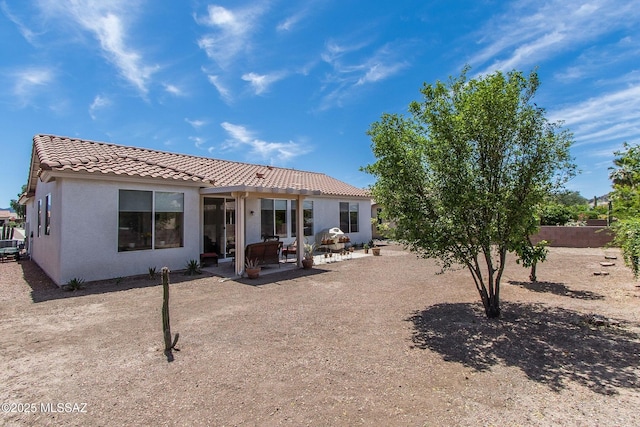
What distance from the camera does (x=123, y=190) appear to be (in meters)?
9.20

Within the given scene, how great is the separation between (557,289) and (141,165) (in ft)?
43.1

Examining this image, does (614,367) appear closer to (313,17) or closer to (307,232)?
(313,17)

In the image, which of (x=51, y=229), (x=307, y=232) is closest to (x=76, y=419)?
(x=51, y=229)

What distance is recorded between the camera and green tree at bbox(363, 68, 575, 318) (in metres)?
4.82

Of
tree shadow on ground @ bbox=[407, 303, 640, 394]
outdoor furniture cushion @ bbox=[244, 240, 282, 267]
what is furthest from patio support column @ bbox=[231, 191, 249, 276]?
tree shadow on ground @ bbox=[407, 303, 640, 394]

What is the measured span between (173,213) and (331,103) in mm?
10401

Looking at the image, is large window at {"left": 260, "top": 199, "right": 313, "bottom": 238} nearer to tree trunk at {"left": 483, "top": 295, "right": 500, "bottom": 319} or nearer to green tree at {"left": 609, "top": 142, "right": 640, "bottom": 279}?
tree trunk at {"left": 483, "top": 295, "right": 500, "bottom": 319}

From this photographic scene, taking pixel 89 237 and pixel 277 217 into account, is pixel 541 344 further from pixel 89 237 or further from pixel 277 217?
pixel 277 217

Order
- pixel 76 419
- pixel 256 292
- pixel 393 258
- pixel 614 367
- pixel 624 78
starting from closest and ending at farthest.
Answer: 1. pixel 76 419
2. pixel 614 367
3. pixel 256 292
4. pixel 624 78
5. pixel 393 258

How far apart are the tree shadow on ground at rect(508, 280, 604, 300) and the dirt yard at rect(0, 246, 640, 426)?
4.6 inches

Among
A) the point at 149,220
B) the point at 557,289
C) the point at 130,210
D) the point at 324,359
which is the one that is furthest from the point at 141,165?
the point at 557,289

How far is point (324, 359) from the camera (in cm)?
402

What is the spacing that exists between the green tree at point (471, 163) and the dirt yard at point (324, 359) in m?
1.59

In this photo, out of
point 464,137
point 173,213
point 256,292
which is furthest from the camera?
point 173,213
